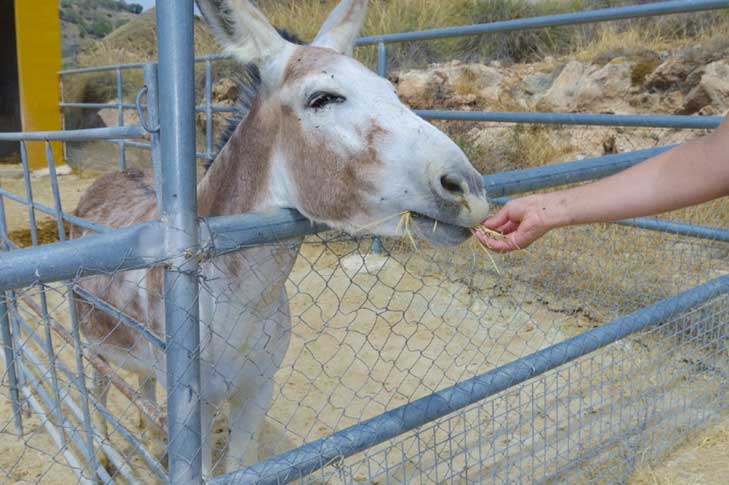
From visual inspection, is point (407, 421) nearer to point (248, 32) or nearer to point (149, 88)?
point (149, 88)

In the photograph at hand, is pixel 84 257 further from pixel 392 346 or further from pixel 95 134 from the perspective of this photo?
pixel 392 346

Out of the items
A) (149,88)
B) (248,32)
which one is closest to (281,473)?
(149,88)

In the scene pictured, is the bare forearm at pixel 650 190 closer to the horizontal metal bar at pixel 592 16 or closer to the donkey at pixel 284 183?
the donkey at pixel 284 183

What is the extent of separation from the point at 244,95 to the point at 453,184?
1033mm

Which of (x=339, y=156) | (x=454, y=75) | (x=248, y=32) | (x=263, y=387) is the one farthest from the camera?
(x=454, y=75)

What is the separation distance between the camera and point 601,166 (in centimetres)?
184

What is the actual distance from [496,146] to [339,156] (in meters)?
4.75

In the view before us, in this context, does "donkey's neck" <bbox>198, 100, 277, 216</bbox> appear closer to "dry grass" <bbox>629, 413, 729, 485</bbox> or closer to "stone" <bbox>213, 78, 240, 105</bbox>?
"dry grass" <bbox>629, 413, 729, 485</bbox>

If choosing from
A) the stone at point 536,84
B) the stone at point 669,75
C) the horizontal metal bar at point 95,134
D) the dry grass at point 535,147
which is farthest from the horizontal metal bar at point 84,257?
the stone at point 536,84

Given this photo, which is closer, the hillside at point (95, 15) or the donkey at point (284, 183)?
the donkey at point (284, 183)

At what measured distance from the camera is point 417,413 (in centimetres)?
137

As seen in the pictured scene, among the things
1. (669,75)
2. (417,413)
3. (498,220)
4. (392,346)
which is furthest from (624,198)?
(669,75)

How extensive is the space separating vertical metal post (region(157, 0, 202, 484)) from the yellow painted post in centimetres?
1038

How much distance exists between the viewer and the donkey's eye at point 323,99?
1.56m
